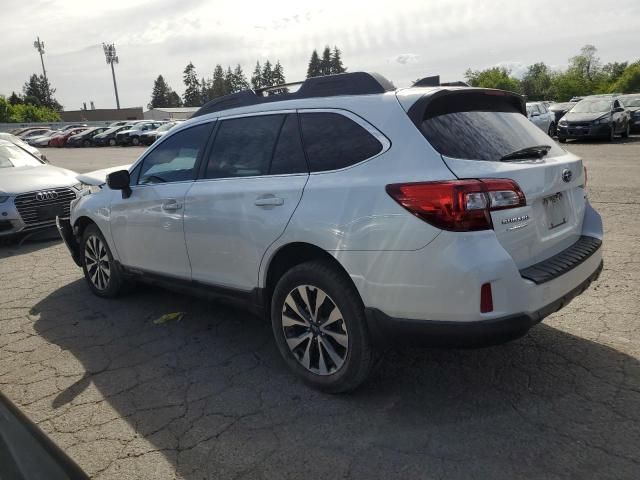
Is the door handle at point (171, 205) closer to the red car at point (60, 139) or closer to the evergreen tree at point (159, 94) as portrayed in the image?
the red car at point (60, 139)

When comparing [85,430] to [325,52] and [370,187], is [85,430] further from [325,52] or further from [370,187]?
[325,52]

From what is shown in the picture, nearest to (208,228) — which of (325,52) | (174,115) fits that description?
(174,115)

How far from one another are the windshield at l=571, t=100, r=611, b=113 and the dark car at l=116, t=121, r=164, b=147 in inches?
1082

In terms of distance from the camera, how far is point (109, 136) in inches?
1610

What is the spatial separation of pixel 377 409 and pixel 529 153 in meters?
1.71

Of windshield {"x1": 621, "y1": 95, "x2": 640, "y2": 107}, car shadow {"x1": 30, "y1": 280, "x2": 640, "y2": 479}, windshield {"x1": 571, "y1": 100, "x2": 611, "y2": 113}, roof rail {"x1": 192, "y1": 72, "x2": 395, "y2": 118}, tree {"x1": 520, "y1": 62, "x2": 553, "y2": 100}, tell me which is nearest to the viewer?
car shadow {"x1": 30, "y1": 280, "x2": 640, "y2": 479}

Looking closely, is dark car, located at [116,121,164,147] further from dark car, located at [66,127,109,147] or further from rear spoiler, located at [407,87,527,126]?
rear spoiler, located at [407,87,527,126]

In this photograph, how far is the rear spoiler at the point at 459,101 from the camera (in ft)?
9.78

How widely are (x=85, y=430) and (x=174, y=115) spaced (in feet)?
290

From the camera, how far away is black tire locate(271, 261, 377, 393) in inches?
119

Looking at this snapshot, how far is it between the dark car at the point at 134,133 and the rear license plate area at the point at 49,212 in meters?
31.0

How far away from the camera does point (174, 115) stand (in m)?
86.2

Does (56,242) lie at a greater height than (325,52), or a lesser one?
lesser

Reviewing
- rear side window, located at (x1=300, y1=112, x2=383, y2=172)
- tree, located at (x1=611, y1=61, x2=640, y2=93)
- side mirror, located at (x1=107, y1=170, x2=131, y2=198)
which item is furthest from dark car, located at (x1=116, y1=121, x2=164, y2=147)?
tree, located at (x1=611, y1=61, x2=640, y2=93)
